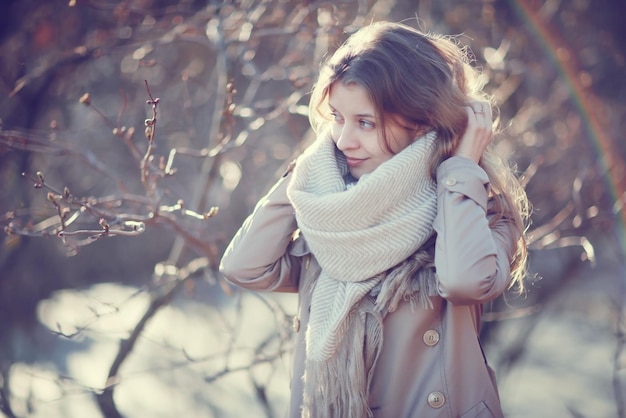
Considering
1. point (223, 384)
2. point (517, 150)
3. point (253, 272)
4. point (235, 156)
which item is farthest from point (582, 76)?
point (253, 272)

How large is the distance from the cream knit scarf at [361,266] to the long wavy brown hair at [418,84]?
90mm

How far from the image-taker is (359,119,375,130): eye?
7.13ft

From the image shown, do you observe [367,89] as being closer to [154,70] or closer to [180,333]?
[180,333]

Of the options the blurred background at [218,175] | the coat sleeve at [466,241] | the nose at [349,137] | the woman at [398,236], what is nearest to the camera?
the coat sleeve at [466,241]

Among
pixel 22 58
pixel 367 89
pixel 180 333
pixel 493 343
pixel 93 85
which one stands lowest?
pixel 180 333

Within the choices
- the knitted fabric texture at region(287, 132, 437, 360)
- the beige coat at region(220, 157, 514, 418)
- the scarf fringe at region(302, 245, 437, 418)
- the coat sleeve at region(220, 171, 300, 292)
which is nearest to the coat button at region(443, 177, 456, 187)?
the beige coat at region(220, 157, 514, 418)

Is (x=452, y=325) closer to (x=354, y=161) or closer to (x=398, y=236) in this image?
(x=398, y=236)

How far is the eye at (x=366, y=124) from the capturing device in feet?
A: 7.13

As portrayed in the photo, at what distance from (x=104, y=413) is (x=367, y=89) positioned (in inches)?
82.8

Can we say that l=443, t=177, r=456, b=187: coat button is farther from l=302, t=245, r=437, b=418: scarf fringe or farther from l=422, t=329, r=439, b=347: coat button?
l=422, t=329, r=439, b=347: coat button

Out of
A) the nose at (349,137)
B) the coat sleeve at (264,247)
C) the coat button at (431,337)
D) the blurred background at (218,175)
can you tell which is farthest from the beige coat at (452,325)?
the blurred background at (218,175)

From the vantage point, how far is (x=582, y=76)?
4.99 meters

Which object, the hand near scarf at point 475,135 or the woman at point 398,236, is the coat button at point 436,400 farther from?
the hand near scarf at point 475,135

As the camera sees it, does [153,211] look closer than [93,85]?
Yes
